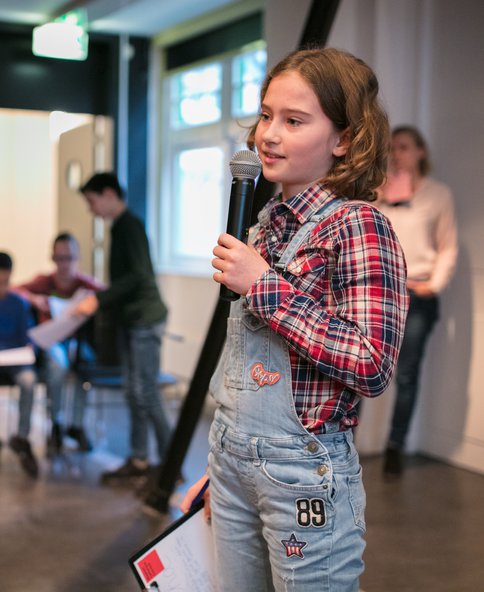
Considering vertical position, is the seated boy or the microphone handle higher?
the microphone handle

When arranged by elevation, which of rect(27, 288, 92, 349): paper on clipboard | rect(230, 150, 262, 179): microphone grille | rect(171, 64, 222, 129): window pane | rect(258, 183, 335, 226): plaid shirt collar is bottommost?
rect(27, 288, 92, 349): paper on clipboard

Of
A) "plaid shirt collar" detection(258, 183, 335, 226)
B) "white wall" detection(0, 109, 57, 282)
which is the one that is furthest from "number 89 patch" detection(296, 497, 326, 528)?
"white wall" detection(0, 109, 57, 282)

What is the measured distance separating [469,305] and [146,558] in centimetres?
289

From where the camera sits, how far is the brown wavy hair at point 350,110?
4.19 feet

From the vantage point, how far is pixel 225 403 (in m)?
1.30


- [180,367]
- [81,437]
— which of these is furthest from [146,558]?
[180,367]

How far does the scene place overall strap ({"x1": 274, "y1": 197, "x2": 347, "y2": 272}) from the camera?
1271mm

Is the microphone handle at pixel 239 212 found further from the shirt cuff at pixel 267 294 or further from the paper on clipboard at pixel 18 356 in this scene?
the paper on clipboard at pixel 18 356

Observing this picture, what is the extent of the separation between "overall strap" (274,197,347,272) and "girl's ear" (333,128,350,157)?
3.1 inches

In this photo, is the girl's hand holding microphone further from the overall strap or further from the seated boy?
the seated boy

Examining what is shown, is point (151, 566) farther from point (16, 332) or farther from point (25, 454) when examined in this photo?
point (16, 332)

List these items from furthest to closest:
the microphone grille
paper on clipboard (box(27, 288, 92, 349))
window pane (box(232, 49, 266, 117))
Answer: window pane (box(232, 49, 266, 117)) < paper on clipboard (box(27, 288, 92, 349)) < the microphone grille

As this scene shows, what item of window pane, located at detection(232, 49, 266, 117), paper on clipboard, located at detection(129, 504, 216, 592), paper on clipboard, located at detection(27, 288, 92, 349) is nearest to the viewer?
paper on clipboard, located at detection(129, 504, 216, 592)

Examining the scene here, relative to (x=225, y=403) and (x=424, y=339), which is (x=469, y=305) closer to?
(x=424, y=339)
